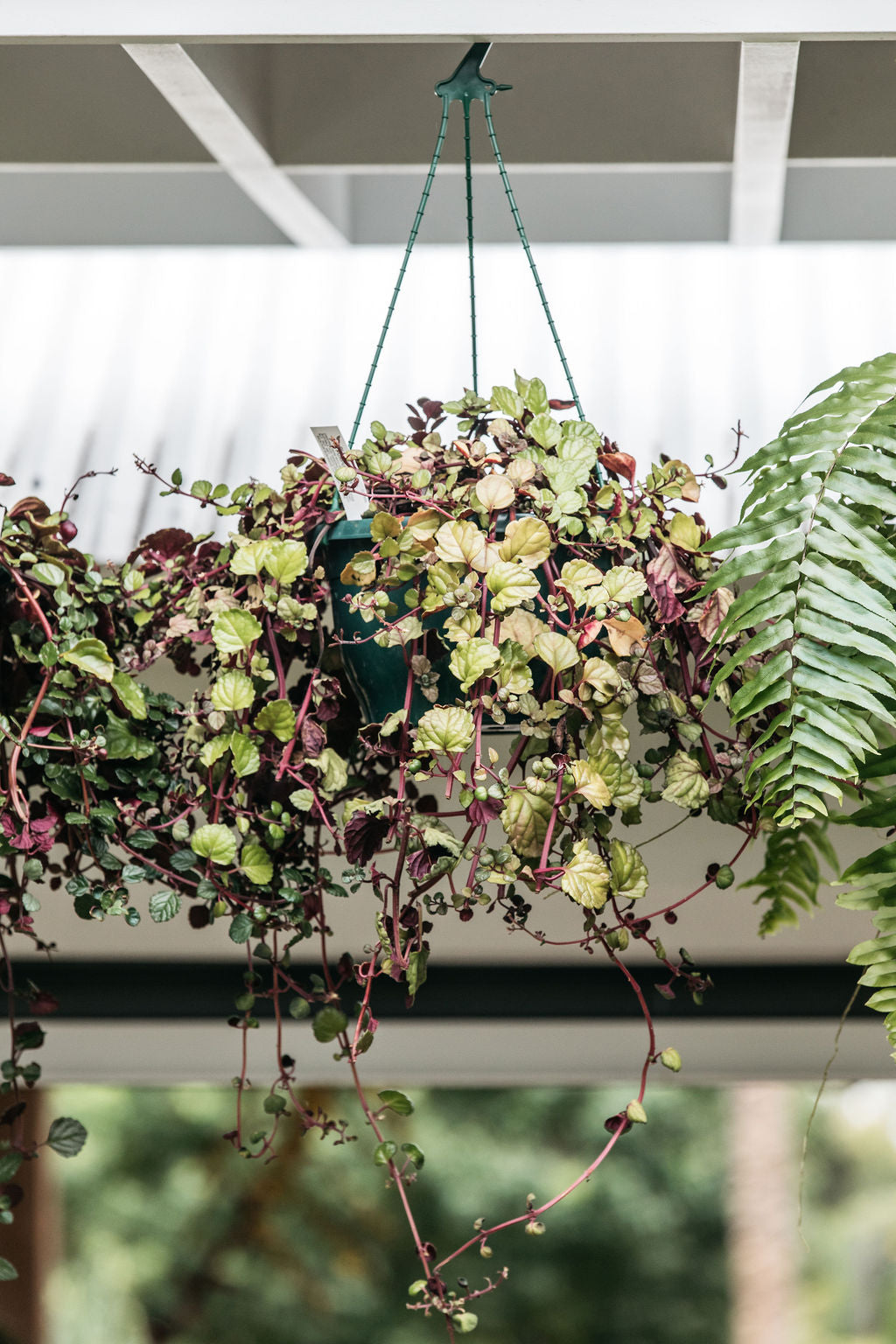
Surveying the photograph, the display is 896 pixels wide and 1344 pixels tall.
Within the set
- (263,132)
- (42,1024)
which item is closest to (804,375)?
(263,132)

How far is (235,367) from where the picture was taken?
169 cm

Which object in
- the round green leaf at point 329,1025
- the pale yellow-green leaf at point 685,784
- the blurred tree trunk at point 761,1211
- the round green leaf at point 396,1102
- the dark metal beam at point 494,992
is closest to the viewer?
the pale yellow-green leaf at point 685,784

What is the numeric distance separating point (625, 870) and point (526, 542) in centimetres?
30

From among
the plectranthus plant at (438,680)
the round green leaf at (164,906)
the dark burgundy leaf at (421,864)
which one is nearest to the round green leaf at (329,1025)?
the plectranthus plant at (438,680)

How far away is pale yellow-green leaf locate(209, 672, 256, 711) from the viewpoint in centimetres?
97

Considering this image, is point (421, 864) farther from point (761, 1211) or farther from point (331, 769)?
point (761, 1211)

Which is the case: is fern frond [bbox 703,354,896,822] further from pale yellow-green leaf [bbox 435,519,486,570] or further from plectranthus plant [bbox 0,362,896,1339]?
pale yellow-green leaf [bbox 435,519,486,570]

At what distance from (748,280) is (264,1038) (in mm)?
1653

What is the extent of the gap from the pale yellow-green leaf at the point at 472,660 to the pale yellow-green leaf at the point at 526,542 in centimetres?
8

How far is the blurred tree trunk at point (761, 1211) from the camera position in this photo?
3719 mm

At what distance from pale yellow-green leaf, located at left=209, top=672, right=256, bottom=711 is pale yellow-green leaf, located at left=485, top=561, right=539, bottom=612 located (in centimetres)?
24

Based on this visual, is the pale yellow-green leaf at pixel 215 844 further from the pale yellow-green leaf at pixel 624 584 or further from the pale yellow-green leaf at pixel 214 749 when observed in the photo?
the pale yellow-green leaf at pixel 624 584

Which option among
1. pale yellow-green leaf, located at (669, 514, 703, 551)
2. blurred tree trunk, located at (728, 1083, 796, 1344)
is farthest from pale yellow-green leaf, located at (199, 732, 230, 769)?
blurred tree trunk, located at (728, 1083, 796, 1344)

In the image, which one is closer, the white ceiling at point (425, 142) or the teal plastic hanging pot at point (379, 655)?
the teal plastic hanging pot at point (379, 655)
